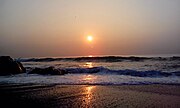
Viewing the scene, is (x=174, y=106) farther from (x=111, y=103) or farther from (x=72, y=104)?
(x=72, y=104)

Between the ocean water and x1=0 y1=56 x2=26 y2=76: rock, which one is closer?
the ocean water

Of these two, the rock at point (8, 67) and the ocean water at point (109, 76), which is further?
the rock at point (8, 67)

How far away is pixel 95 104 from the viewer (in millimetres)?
6992

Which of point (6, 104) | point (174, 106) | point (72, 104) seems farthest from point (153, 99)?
point (6, 104)

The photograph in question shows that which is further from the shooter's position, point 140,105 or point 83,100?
point 83,100

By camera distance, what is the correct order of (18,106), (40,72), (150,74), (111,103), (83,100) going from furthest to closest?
(40,72), (150,74), (83,100), (111,103), (18,106)

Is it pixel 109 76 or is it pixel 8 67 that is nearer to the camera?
pixel 109 76

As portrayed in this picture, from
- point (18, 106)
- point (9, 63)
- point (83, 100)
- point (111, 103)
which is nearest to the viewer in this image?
point (18, 106)

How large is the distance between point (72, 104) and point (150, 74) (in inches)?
452

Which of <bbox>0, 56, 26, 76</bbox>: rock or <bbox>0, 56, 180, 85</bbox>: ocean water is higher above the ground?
<bbox>0, 56, 26, 76</bbox>: rock

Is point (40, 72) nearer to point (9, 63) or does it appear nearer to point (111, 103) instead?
point (9, 63)

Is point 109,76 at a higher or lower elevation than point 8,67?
lower

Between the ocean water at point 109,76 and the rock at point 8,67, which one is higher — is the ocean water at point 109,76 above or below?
below

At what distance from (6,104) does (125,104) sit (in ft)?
11.2
